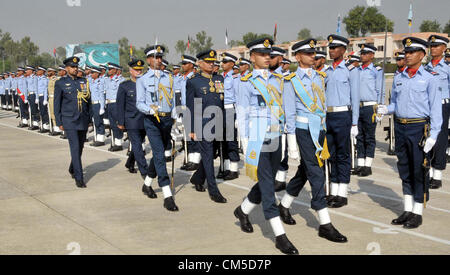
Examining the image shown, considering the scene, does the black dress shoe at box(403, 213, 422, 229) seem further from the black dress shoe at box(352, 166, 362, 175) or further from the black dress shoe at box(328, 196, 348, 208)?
the black dress shoe at box(352, 166, 362, 175)

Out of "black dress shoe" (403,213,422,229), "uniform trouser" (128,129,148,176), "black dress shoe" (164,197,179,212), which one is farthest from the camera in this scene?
"uniform trouser" (128,129,148,176)

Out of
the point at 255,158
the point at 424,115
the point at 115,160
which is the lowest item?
the point at 115,160

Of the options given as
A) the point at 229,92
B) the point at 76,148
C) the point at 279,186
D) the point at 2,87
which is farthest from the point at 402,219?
the point at 2,87

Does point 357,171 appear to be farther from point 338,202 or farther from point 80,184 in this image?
point 80,184

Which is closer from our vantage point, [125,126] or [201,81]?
[201,81]

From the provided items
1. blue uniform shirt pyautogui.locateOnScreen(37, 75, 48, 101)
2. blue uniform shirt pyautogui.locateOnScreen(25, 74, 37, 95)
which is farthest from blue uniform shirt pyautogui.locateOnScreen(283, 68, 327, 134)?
blue uniform shirt pyautogui.locateOnScreen(25, 74, 37, 95)

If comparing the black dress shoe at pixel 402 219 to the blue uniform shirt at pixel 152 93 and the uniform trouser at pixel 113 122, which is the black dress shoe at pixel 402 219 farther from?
the uniform trouser at pixel 113 122

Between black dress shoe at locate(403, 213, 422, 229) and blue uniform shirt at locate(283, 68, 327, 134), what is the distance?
1856 millimetres

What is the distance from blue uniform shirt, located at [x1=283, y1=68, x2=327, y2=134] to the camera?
5.39 metres

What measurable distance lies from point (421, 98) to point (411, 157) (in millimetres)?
771
